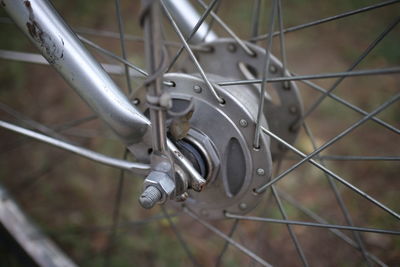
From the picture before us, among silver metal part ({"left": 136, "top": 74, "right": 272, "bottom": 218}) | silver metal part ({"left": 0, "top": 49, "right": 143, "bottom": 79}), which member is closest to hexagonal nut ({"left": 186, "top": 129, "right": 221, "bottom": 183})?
silver metal part ({"left": 136, "top": 74, "right": 272, "bottom": 218})

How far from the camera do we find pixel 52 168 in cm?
113

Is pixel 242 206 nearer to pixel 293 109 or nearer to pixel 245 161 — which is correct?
pixel 245 161

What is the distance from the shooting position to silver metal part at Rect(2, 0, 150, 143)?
1.73 feet

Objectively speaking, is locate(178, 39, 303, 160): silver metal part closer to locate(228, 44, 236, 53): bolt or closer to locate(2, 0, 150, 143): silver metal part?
locate(228, 44, 236, 53): bolt

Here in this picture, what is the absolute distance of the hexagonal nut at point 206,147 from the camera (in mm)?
565

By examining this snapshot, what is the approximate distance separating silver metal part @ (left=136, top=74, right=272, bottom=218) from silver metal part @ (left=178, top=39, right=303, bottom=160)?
7 cm

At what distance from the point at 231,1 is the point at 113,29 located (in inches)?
18.0

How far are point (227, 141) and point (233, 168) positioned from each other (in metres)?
0.05

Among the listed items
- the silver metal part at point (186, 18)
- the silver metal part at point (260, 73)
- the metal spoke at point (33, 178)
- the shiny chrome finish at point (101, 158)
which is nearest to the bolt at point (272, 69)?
the silver metal part at point (260, 73)

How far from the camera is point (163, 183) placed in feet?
1.64

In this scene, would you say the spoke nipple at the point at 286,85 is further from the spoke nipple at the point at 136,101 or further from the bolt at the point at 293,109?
the spoke nipple at the point at 136,101

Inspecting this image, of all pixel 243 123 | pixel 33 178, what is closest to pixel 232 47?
pixel 243 123

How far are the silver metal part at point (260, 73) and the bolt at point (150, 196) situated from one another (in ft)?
0.79

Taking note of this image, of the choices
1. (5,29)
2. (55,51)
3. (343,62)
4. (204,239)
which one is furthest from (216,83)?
(5,29)
